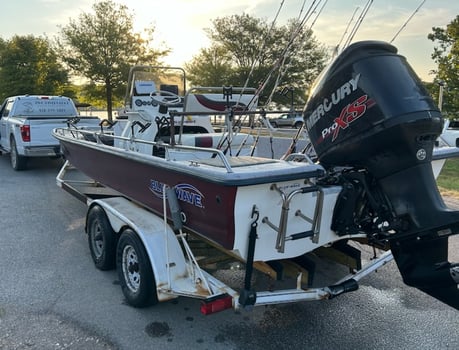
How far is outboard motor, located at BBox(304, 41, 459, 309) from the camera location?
7.84 ft

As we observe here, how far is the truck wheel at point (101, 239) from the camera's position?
385 cm

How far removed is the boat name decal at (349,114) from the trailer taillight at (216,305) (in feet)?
4.15

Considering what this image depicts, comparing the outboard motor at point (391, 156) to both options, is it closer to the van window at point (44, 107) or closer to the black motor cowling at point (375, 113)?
the black motor cowling at point (375, 113)

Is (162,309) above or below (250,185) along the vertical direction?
below

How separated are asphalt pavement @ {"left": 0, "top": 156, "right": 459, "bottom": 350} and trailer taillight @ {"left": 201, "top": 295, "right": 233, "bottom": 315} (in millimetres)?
412

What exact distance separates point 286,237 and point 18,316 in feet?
7.27

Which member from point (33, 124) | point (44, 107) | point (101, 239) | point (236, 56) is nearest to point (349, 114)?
point (101, 239)

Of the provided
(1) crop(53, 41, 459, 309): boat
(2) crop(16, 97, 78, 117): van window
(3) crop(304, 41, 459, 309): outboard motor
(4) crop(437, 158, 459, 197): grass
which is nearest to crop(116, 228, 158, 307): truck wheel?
(1) crop(53, 41, 459, 309): boat

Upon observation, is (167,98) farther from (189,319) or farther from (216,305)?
(216,305)

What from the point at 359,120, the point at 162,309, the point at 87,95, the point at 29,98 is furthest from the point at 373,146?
the point at 87,95

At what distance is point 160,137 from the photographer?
4570 mm

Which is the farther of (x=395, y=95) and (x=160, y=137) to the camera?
(x=160, y=137)

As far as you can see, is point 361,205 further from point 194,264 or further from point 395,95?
point 194,264

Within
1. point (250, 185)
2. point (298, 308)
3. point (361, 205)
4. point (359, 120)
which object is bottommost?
point (298, 308)
